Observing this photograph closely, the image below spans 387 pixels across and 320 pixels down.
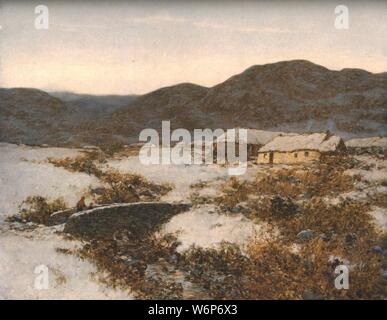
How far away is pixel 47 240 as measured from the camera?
9.86 m

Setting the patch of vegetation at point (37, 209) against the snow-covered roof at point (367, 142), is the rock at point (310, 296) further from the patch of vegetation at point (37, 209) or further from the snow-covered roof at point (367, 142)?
the patch of vegetation at point (37, 209)

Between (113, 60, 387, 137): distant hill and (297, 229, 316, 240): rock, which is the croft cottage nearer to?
(113, 60, 387, 137): distant hill

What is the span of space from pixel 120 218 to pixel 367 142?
171 inches

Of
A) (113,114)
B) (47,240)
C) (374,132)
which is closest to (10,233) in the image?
(47,240)

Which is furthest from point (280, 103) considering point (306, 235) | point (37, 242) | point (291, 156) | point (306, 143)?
point (37, 242)

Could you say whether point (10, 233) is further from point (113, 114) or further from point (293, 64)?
point (293, 64)

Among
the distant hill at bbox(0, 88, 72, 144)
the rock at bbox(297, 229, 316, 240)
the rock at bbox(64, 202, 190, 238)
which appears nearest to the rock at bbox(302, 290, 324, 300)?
the rock at bbox(297, 229, 316, 240)

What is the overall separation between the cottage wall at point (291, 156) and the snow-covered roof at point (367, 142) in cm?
61

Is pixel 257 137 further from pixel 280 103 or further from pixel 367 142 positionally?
pixel 367 142

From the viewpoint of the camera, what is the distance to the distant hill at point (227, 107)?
34.3 feet

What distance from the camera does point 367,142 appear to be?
33.8 ft

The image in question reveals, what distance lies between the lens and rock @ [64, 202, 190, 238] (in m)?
9.94

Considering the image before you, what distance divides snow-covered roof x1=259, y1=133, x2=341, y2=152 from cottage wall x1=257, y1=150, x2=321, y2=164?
7 centimetres
